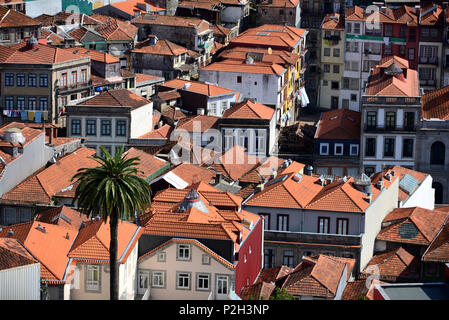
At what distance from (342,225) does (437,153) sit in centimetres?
3040

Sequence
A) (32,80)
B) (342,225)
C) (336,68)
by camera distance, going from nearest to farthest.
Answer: (342,225) < (32,80) < (336,68)

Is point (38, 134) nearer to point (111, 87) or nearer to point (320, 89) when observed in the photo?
point (111, 87)

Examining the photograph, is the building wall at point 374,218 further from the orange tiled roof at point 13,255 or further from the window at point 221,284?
the orange tiled roof at point 13,255

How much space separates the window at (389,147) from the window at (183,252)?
4509 cm

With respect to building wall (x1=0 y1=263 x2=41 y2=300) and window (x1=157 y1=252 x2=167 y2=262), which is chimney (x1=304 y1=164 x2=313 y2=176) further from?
building wall (x1=0 y1=263 x2=41 y2=300)

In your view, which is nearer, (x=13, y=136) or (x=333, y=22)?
(x=13, y=136)

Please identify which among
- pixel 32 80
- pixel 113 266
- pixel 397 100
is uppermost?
pixel 32 80

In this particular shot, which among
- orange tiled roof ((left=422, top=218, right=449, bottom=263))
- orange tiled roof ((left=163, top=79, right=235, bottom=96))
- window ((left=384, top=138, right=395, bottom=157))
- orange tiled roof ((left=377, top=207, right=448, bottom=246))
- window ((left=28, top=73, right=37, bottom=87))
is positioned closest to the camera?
orange tiled roof ((left=422, top=218, right=449, bottom=263))

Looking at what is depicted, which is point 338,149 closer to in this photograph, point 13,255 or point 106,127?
point 106,127

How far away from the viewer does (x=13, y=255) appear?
2889 inches

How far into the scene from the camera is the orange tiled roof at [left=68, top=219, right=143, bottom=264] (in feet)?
252

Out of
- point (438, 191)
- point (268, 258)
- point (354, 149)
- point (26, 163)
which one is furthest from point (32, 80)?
point (438, 191)

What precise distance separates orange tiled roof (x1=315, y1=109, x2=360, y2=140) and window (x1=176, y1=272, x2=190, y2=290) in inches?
1758

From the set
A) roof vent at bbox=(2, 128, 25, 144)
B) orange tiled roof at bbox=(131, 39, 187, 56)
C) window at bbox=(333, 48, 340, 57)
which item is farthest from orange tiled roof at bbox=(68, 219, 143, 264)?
window at bbox=(333, 48, 340, 57)
